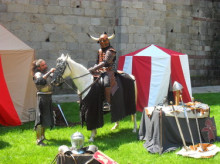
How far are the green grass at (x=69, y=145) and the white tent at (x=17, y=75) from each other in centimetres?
37

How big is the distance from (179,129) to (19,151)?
2599mm

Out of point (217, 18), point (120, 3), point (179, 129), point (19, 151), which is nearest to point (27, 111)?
point (19, 151)

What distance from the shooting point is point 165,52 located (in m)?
8.28

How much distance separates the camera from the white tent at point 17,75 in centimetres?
676

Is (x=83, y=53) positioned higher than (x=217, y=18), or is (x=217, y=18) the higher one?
(x=217, y=18)

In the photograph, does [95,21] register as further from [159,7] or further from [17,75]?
[17,75]

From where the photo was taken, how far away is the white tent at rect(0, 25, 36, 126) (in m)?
6.76

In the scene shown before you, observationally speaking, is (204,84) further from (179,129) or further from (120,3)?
(179,129)

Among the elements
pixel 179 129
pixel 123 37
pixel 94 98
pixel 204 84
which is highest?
pixel 123 37

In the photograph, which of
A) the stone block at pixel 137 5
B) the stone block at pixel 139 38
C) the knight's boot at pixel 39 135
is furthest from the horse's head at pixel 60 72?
the stone block at pixel 137 5

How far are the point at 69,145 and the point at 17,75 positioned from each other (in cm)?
255

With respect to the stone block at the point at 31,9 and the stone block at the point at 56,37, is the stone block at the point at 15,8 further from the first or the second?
the stone block at the point at 56,37

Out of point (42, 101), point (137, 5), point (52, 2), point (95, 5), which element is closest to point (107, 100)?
point (42, 101)

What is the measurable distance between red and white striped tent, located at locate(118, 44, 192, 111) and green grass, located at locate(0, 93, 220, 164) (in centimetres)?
131
